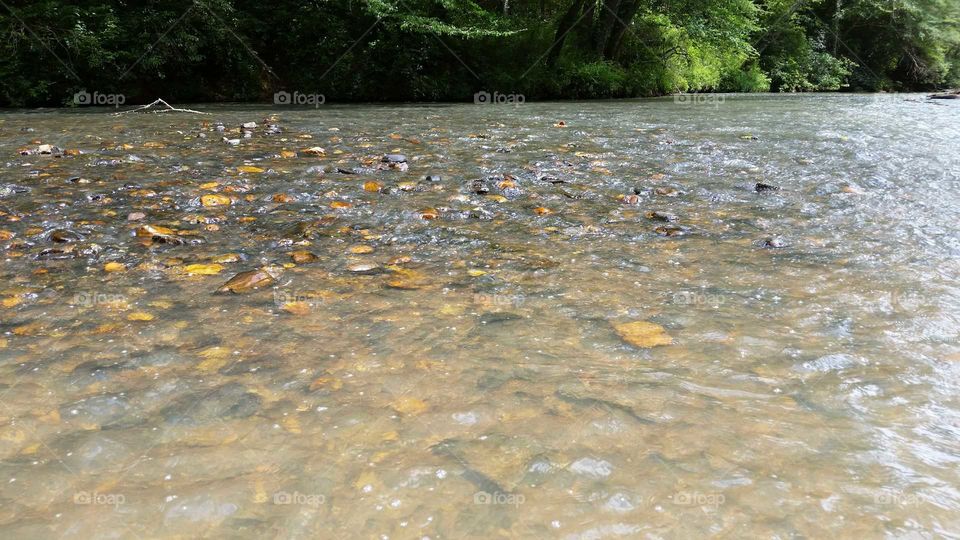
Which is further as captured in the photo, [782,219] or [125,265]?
[782,219]

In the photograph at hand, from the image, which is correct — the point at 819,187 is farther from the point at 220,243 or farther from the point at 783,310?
the point at 220,243

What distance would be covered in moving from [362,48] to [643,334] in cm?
1365

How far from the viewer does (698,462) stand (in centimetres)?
161

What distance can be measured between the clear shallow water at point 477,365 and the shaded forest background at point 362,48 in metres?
9.03

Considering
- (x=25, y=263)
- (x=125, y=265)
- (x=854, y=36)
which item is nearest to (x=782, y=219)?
(x=125, y=265)

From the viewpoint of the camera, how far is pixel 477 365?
210 cm

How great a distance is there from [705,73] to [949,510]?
2022cm

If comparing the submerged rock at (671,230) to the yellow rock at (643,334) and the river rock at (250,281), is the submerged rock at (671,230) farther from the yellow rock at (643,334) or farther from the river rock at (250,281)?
the river rock at (250,281)

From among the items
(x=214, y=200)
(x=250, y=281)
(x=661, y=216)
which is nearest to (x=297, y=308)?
(x=250, y=281)

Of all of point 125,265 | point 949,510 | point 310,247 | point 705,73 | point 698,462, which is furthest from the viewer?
point 705,73

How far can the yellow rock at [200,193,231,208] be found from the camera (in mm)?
4256

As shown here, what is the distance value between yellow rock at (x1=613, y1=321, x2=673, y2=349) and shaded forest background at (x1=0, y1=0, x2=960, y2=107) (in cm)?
1212

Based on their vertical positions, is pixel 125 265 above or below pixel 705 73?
below

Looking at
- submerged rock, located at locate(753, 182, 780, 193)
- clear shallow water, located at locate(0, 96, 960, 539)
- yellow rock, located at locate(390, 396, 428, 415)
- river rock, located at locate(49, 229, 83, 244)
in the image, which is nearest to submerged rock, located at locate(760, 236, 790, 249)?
clear shallow water, located at locate(0, 96, 960, 539)
